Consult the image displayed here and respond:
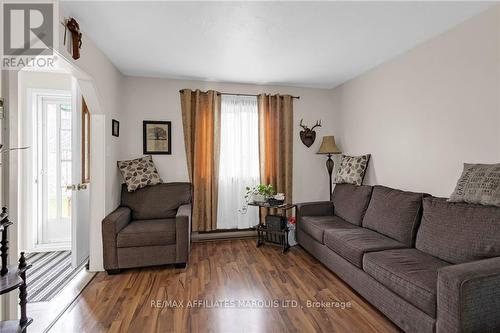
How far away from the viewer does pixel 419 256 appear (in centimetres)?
207

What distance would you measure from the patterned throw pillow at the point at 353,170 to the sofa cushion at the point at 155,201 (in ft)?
7.39

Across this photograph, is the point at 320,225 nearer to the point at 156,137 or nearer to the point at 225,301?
the point at 225,301

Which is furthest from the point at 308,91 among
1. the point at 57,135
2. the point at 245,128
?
the point at 57,135

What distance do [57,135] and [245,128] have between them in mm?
2645

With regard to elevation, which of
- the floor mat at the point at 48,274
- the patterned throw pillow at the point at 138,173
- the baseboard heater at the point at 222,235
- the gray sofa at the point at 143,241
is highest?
the patterned throw pillow at the point at 138,173

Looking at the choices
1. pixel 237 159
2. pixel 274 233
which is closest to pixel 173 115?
pixel 237 159

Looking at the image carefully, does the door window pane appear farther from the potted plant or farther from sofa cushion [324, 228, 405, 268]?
sofa cushion [324, 228, 405, 268]

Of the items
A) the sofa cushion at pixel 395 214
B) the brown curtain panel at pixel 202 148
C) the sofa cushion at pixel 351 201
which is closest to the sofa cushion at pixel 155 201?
the brown curtain panel at pixel 202 148

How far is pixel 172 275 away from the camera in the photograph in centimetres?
277

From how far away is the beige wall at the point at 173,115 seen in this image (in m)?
3.66

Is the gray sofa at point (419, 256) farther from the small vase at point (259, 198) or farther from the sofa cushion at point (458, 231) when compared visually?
the small vase at point (259, 198)

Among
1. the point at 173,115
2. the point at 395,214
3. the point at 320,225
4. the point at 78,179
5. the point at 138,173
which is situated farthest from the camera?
the point at 173,115

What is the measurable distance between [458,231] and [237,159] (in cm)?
280

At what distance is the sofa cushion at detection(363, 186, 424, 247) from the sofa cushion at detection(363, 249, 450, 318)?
230mm
